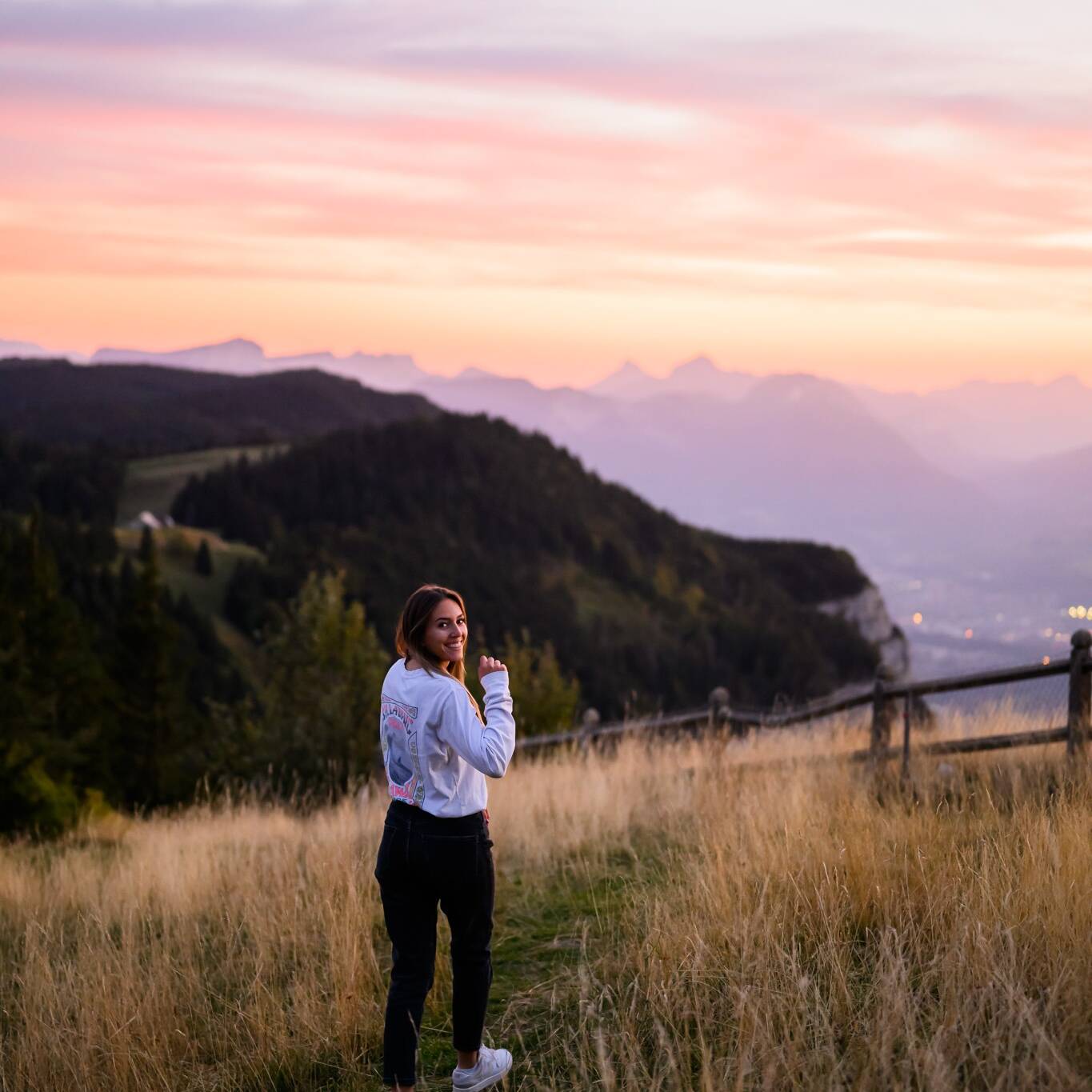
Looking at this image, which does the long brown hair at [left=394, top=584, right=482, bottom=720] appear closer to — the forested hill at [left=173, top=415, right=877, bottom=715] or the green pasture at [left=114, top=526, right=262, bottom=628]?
the forested hill at [left=173, top=415, right=877, bottom=715]

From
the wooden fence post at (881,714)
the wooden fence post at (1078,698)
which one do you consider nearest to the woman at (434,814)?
the wooden fence post at (1078,698)

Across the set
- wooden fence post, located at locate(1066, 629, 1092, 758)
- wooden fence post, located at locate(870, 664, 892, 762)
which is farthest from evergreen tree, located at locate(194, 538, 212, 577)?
wooden fence post, located at locate(1066, 629, 1092, 758)

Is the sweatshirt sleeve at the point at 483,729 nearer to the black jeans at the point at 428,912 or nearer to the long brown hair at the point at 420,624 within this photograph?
the long brown hair at the point at 420,624

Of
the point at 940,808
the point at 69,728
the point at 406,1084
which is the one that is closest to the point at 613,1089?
the point at 406,1084

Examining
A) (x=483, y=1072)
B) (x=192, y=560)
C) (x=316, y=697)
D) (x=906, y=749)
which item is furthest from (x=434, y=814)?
(x=192, y=560)

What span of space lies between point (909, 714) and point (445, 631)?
510 centimetres

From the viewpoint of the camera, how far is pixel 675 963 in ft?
13.2

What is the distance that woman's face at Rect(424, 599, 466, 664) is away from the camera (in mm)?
3518

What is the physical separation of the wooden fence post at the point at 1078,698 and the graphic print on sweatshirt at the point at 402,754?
497cm

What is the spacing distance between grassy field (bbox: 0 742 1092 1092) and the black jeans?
0.42m

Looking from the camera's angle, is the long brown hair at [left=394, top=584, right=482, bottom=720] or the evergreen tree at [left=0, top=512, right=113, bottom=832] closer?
the long brown hair at [left=394, top=584, right=482, bottom=720]

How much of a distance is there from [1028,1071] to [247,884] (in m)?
4.68

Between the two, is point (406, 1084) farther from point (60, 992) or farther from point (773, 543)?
point (773, 543)

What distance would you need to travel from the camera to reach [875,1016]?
3.39 metres
